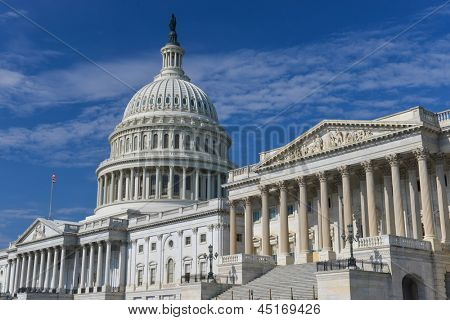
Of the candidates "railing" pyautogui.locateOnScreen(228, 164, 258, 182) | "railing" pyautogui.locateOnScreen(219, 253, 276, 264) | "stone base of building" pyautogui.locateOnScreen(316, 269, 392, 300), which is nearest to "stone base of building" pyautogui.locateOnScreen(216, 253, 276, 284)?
"railing" pyautogui.locateOnScreen(219, 253, 276, 264)

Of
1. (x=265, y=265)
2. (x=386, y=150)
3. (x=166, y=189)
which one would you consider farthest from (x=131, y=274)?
(x=386, y=150)

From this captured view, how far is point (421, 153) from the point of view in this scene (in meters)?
49.9

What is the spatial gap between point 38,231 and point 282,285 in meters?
74.0

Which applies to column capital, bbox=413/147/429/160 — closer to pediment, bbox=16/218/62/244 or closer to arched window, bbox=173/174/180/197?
arched window, bbox=173/174/180/197

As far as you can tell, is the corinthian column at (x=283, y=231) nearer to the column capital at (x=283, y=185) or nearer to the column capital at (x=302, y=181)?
the column capital at (x=283, y=185)

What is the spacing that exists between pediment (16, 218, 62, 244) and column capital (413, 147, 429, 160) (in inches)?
2831

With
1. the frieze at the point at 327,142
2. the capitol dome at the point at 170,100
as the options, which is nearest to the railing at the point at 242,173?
the frieze at the point at 327,142

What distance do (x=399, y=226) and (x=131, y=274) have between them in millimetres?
54410

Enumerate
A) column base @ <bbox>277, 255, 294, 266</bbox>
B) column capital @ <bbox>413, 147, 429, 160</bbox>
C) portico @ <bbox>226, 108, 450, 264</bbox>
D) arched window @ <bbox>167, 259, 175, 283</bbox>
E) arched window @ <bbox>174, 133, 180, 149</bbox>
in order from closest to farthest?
column capital @ <bbox>413, 147, 429, 160</bbox>
portico @ <bbox>226, 108, 450, 264</bbox>
column base @ <bbox>277, 255, 294, 266</bbox>
arched window @ <bbox>167, 259, 175, 283</bbox>
arched window @ <bbox>174, 133, 180, 149</bbox>

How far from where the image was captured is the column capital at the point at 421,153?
164 ft

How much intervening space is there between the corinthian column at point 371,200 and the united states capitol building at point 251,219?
0.13m

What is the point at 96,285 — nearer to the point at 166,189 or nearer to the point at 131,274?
the point at 131,274

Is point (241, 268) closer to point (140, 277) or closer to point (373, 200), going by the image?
point (373, 200)

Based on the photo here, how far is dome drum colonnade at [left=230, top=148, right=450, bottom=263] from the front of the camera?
49938mm
